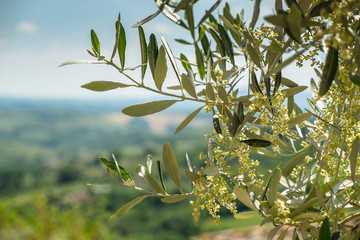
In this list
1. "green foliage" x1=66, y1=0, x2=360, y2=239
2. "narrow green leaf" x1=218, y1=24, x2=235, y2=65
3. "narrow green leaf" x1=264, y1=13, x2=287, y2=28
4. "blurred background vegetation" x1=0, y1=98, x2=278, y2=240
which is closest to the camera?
"narrow green leaf" x1=264, y1=13, x2=287, y2=28

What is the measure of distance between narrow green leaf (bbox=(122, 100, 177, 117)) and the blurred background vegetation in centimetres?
11

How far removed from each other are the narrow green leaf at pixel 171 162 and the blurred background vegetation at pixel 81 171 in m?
0.07

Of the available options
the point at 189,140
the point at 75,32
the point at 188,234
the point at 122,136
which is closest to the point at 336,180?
the point at 188,234

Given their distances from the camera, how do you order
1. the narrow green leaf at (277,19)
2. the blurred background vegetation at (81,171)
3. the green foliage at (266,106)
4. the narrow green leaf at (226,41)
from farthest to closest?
1. the blurred background vegetation at (81,171)
2. the narrow green leaf at (226,41)
3. the green foliage at (266,106)
4. the narrow green leaf at (277,19)

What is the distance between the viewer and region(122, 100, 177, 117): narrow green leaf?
39 cm

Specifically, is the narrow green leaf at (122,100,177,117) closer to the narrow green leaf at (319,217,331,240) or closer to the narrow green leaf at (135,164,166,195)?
the narrow green leaf at (135,164,166,195)

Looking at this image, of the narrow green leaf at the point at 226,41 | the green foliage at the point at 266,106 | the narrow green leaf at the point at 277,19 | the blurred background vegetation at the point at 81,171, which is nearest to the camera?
the narrow green leaf at the point at 277,19

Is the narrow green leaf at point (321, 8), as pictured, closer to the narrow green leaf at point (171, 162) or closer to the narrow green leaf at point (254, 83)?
the narrow green leaf at point (254, 83)

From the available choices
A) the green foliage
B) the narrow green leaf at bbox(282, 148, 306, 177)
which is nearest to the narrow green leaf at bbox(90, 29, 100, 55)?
the green foliage

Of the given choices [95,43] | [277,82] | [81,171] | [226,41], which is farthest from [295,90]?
[81,171]

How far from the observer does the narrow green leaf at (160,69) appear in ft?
1.21

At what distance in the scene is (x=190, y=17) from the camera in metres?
0.33

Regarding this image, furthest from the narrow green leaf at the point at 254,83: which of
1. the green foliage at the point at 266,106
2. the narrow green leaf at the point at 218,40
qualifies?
the narrow green leaf at the point at 218,40

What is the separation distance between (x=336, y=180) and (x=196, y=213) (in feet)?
0.58
